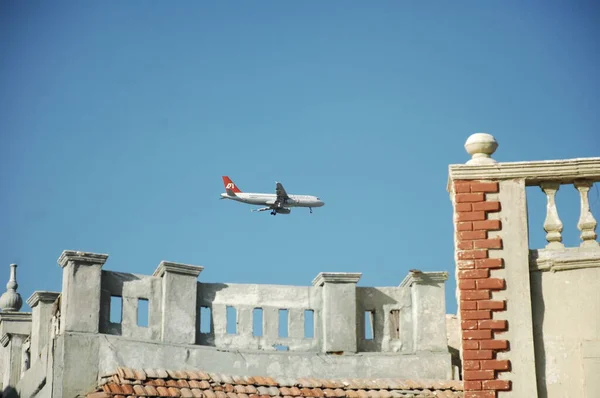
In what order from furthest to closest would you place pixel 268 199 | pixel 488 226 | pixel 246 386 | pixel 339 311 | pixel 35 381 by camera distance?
pixel 268 199 → pixel 339 311 → pixel 35 381 → pixel 246 386 → pixel 488 226

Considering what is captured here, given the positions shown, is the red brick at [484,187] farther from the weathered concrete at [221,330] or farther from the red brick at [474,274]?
the weathered concrete at [221,330]

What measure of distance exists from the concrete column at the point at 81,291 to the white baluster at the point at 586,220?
965 centimetres

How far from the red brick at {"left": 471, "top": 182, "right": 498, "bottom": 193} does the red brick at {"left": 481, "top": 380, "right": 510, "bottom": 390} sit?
7.50 feet

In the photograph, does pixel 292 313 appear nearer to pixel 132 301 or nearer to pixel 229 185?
pixel 132 301

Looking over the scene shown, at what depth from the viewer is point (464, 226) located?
1589 centimetres

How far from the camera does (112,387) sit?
21688 millimetres

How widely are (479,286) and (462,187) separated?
121 centimetres

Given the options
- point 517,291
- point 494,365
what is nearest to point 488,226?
point 517,291

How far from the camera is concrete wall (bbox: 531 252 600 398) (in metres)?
Result: 15.3

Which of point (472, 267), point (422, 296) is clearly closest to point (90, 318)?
point (422, 296)

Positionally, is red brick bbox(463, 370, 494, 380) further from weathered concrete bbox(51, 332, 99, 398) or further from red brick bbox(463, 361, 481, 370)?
weathered concrete bbox(51, 332, 99, 398)

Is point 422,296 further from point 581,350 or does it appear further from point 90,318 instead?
point 581,350

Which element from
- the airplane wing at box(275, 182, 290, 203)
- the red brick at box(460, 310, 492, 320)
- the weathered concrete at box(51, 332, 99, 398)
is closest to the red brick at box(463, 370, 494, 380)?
the red brick at box(460, 310, 492, 320)

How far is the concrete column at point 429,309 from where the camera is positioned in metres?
24.9
